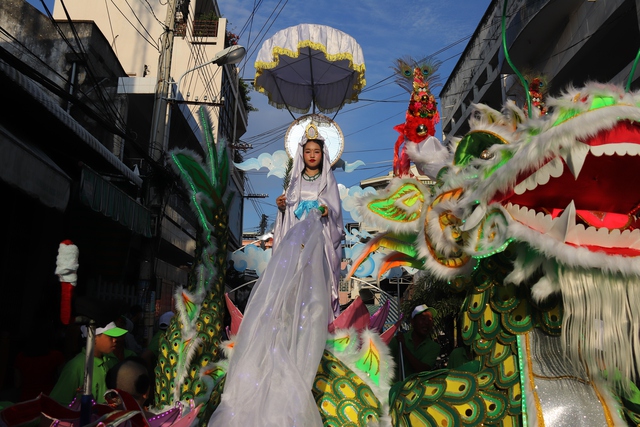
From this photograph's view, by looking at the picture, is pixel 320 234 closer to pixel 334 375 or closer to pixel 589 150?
pixel 334 375

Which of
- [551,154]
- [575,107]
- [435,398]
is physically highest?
[575,107]

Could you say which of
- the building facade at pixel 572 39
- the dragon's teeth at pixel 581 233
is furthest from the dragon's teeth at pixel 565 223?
the building facade at pixel 572 39

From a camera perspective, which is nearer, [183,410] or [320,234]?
[320,234]

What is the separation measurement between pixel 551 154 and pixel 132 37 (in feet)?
55.0

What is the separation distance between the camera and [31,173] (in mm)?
5332

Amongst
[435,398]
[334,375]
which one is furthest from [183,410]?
[435,398]

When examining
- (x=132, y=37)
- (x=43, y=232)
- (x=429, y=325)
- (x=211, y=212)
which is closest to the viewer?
(x=211, y=212)

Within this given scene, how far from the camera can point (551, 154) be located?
1727 millimetres

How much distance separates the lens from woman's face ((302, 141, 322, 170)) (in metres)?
3.98

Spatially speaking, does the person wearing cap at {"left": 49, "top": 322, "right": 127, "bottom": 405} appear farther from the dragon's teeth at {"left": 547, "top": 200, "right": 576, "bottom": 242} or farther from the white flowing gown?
the dragon's teeth at {"left": 547, "top": 200, "right": 576, "bottom": 242}

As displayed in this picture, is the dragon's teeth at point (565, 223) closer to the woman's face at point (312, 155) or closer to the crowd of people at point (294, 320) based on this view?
the crowd of people at point (294, 320)

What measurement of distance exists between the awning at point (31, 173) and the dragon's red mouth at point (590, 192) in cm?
462

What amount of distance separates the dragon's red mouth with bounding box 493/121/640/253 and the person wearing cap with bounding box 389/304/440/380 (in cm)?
249

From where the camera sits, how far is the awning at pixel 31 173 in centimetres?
491
